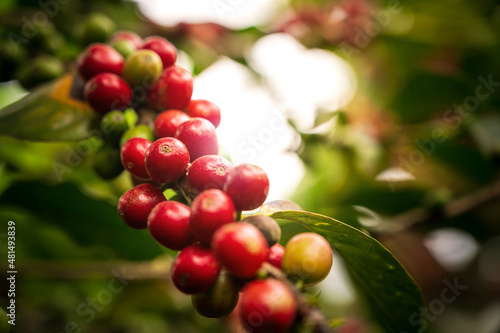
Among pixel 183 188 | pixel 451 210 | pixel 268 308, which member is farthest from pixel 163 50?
pixel 451 210

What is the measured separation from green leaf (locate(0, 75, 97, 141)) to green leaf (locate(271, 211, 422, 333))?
30.9 inches

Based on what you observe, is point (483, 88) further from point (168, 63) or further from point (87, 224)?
point (87, 224)

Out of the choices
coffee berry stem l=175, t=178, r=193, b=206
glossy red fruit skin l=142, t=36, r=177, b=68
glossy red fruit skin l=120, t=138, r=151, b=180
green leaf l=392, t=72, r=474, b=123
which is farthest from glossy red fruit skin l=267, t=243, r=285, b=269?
green leaf l=392, t=72, r=474, b=123

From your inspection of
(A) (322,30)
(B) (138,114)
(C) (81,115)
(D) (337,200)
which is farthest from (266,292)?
(A) (322,30)

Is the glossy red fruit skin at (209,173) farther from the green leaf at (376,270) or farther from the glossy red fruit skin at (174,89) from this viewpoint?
the glossy red fruit skin at (174,89)

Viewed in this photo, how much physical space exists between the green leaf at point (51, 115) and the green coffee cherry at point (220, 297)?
2.56ft

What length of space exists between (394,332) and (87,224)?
1170mm

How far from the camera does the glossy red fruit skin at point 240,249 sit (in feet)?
2.07

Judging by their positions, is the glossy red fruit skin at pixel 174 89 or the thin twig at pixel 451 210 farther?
the thin twig at pixel 451 210

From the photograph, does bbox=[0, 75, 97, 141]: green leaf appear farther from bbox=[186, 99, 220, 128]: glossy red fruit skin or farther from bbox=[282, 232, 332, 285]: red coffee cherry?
bbox=[282, 232, 332, 285]: red coffee cherry

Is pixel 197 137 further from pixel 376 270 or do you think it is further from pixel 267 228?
pixel 376 270

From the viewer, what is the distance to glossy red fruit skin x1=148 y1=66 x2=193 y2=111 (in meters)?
1.06

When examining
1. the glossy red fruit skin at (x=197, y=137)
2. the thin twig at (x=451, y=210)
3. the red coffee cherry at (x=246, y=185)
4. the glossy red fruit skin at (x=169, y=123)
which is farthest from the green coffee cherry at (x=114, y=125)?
the thin twig at (x=451, y=210)

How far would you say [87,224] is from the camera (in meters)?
1.56
